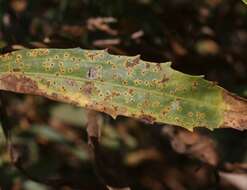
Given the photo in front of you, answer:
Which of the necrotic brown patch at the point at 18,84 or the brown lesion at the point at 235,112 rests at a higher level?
the necrotic brown patch at the point at 18,84

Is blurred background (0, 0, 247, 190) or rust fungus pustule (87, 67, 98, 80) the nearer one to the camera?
rust fungus pustule (87, 67, 98, 80)

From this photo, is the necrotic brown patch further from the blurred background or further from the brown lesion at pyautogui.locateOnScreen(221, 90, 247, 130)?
the brown lesion at pyautogui.locateOnScreen(221, 90, 247, 130)

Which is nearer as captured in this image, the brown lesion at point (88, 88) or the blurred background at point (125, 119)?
the brown lesion at point (88, 88)

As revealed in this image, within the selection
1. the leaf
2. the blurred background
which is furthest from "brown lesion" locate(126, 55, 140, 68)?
the blurred background

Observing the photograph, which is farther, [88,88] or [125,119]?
[125,119]

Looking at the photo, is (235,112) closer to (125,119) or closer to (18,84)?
(18,84)

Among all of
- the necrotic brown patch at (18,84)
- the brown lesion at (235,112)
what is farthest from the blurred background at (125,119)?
the brown lesion at (235,112)

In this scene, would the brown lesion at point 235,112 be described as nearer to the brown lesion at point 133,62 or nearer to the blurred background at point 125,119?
the brown lesion at point 133,62

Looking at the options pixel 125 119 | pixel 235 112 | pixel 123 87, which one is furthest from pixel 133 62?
pixel 125 119
